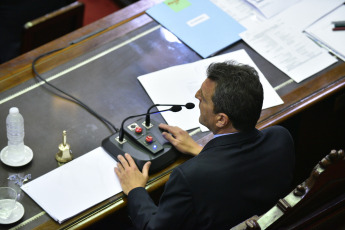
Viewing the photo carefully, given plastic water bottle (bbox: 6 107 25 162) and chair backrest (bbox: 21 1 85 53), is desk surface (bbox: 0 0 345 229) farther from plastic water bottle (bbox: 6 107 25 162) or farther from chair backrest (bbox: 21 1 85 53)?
chair backrest (bbox: 21 1 85 53)

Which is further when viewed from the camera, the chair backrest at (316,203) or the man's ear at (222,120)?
the man's ear at (222,120)

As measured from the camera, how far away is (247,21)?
9.65 feet

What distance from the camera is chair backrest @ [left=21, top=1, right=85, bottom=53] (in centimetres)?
284

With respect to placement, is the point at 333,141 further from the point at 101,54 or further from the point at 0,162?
the point at 0,162

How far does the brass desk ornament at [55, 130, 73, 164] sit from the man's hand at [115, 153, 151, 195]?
0.19 metres

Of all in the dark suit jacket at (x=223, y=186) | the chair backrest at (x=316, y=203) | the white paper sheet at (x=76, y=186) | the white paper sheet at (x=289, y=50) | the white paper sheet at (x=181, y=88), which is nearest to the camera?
the chair backrest at (x=316, y=203)

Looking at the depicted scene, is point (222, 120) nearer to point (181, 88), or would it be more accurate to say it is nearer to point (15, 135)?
point (181, 88)

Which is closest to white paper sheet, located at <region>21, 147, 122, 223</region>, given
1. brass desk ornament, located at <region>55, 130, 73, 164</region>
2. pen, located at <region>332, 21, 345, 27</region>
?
brass desk ornament, located at <region>55, 130, 73, 164</region>

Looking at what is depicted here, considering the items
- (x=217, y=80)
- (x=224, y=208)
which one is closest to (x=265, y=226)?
(x=224, y=208)

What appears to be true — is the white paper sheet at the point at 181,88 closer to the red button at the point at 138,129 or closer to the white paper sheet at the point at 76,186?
the red button at the point at 138,129

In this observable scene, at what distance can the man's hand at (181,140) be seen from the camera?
2.29 metres

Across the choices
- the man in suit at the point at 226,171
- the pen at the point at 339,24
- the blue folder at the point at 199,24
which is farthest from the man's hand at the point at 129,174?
the pen at the point at 339,24

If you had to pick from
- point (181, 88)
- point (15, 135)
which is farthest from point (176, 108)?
point (15, 135)

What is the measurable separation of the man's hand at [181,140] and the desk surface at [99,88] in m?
0.05
